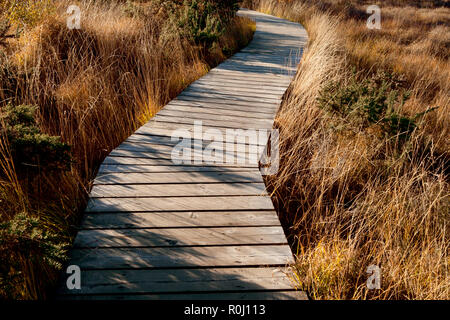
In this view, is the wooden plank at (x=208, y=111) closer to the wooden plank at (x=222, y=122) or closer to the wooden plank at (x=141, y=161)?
the wooden plank at (x=222, y=122)

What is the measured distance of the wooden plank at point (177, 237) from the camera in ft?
6.19

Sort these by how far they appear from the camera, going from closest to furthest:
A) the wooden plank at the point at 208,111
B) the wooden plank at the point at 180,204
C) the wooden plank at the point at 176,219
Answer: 1. the wooden plank at the point at 176,219
2. the wooden plank at the point at 180,204
3. the wooden plank at the point at 208,111

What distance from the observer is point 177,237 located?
196 centimetres

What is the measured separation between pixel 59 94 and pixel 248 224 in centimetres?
276

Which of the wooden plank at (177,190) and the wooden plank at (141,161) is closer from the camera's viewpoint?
the wooden plank at (177,190)

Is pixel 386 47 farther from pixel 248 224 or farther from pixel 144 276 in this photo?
pixel 144 276

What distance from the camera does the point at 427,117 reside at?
5.07 meters

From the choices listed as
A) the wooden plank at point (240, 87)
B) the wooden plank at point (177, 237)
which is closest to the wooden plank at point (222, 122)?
the wooden plank at point (240, 87)

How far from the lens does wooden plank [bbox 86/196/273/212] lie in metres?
2.17

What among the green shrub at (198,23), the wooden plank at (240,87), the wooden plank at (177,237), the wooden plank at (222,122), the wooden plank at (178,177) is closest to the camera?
the wooden plank at (177,237)

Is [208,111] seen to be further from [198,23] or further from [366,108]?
[198,23]

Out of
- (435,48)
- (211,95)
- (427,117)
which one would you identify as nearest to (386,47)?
(435,48)

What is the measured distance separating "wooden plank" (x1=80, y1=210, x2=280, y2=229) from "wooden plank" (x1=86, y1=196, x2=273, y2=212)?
0.04 metres

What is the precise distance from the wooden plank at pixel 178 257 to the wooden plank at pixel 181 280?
1.6 inches
